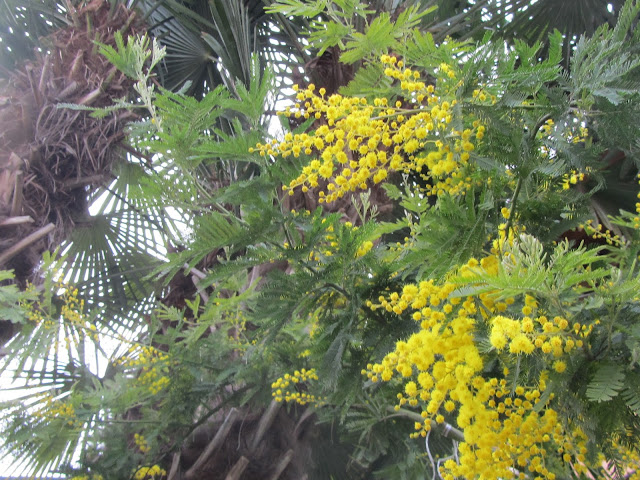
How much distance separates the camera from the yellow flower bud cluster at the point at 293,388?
1932 mm

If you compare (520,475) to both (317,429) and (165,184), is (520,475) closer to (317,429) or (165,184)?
(165,184)

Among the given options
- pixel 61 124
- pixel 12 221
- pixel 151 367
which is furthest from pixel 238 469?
pixel 61 124

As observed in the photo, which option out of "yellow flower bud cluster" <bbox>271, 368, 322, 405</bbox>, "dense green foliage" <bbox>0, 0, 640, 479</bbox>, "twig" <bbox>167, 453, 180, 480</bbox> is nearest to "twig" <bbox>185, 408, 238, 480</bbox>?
"twig" <bbox>167, 453, 180, 480</bbox>

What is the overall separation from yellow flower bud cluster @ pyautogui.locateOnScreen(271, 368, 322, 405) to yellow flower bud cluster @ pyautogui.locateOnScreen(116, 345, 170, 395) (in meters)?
0.53

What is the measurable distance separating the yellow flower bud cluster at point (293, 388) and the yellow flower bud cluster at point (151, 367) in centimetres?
53

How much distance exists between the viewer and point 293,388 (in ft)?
7.05

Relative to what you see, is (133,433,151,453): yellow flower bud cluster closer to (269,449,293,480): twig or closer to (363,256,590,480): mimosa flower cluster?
(269,449,293,480): twig

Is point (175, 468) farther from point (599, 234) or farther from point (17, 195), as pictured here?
point (599, 234)

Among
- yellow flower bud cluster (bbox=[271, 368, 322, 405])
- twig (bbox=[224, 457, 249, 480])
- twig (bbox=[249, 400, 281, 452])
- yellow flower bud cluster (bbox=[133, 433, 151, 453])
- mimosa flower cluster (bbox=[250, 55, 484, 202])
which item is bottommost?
twig (bbox=[224, 457, 249, 480])

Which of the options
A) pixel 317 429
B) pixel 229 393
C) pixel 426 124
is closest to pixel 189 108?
pixel 426 124

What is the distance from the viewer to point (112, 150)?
11.0ft

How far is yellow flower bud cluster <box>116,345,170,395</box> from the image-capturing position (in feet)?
7.68

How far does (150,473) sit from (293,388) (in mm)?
720

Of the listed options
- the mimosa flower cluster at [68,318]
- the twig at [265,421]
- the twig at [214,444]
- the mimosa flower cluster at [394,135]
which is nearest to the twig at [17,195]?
the mimosa flower cluster at [68,318]
